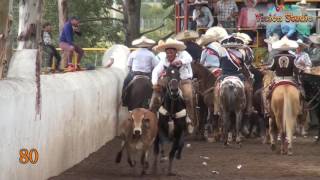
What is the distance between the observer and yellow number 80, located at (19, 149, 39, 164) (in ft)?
38.4

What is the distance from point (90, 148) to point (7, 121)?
7.28m

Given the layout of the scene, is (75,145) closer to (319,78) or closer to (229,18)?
(319,78)

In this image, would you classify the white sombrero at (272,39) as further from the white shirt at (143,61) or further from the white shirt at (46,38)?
the white shirt at (46,38)

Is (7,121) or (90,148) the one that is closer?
(7,121)

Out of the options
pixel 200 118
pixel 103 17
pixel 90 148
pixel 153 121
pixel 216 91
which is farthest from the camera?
pixel 103 17

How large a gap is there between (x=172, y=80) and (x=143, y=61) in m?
6.12

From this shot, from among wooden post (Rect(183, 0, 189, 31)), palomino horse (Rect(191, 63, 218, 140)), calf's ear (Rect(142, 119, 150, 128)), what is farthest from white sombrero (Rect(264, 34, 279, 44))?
calf's ear (Rect(142, 119, 150, 128))

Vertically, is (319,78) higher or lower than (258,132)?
higher

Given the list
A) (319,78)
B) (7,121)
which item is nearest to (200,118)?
(319,78)

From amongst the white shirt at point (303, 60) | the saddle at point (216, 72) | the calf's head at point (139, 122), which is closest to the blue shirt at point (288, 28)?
the white shirt at point (303, 60)

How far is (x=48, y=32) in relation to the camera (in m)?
26.0

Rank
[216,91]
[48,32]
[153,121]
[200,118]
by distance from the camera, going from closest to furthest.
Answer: [153,121], [216,91], [200,118], [48,32]

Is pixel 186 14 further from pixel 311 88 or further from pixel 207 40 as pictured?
pixel 311 88

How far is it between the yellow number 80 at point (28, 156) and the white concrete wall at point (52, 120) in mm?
67
